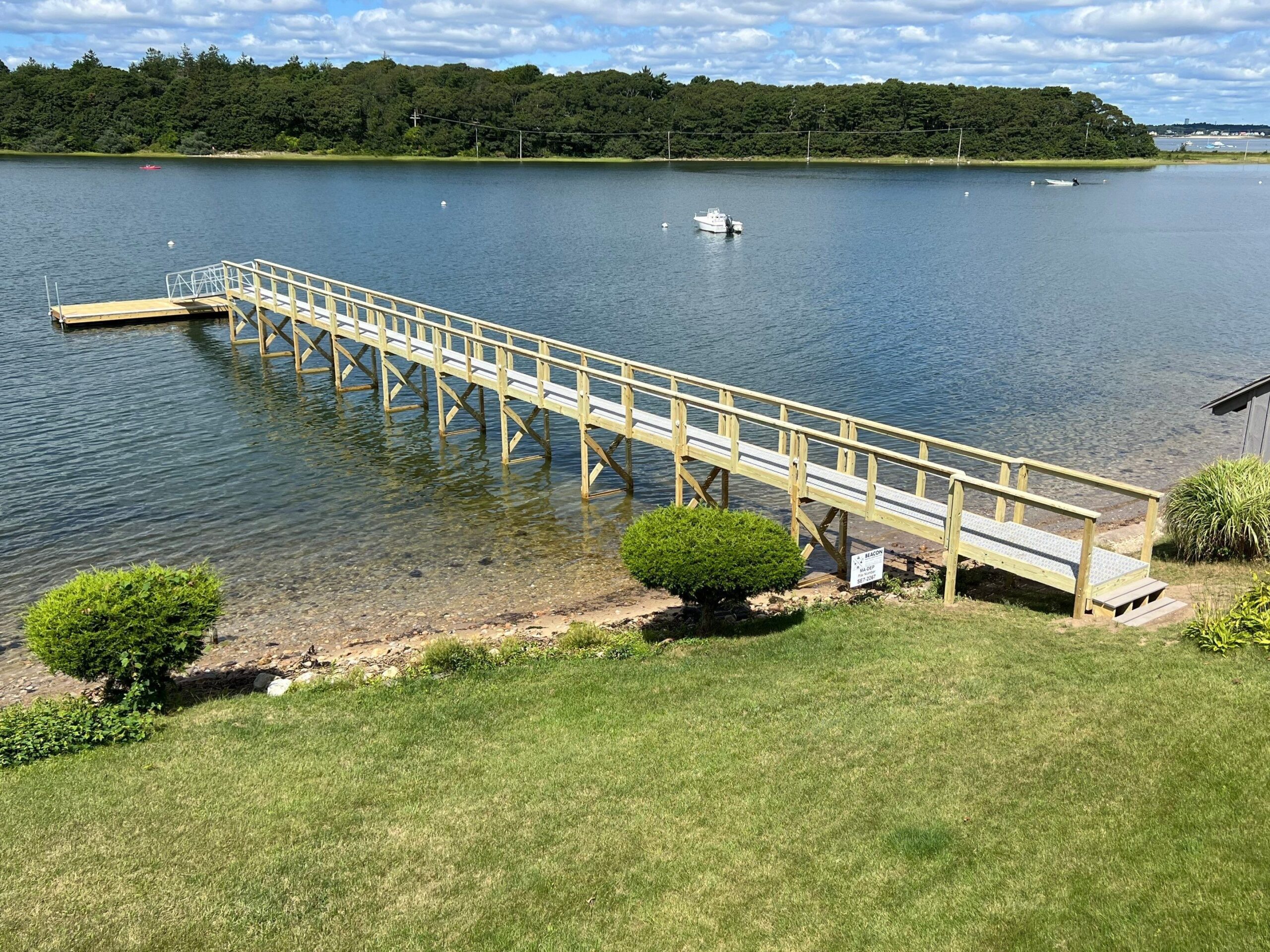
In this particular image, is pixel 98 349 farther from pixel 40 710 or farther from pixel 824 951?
pixel 824 951

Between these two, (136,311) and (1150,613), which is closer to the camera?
(1150,613)

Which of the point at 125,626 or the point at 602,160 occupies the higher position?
the point at 602,160

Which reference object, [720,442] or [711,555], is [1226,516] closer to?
[711,555]

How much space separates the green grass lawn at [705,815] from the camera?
23.2ft

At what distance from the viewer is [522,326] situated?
129ft

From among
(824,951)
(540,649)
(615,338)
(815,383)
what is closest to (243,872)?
(824,951)

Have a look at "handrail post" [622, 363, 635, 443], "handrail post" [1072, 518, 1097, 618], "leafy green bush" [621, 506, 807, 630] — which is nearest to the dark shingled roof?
"handrail post" [1072, 518, 1097, 618]

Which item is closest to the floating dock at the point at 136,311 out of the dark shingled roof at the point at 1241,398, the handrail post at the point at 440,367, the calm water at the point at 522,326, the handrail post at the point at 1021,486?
the calm water at the point at 522,326

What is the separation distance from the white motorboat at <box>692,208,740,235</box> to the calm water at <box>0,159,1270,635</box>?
2556 mm

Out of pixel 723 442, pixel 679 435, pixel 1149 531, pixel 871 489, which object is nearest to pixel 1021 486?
pixel 871 489

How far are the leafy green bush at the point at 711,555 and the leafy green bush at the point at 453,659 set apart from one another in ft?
7.24

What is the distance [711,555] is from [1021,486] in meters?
5.32

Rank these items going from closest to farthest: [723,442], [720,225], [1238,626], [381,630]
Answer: [1238,626] < [381,630] < [723,442] < [720,225]

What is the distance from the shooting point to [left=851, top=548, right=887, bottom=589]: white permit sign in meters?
14.2
